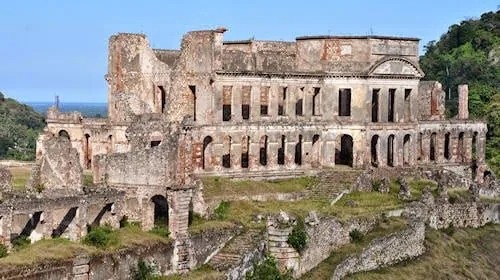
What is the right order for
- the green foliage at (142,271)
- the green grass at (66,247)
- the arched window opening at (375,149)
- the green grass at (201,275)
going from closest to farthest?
the green grass at (66,247) < the green foliage at (142,271) < the green grass at (201,275) < the arched window opening at (375,149)

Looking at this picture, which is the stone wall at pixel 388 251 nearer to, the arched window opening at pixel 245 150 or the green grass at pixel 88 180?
the arched window opening at pixel 245 150

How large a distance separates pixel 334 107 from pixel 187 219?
1992cm

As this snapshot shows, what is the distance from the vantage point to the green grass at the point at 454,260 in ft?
160

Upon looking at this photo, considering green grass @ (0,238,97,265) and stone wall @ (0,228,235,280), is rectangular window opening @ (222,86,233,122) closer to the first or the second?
stone wall @ (0,228,235,280)

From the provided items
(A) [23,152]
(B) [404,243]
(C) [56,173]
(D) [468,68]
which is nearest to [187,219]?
(C) [56,173]

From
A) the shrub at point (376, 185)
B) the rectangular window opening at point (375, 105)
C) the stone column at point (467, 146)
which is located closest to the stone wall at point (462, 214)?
the shrub at point (376, 185)

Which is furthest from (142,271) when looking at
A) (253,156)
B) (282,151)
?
(282,151)

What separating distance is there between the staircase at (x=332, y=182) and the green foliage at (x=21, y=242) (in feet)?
63.2

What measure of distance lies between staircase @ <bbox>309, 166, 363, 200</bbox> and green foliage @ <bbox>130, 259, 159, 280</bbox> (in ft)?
53.7

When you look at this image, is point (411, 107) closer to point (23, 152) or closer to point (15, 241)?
point (15, 241)

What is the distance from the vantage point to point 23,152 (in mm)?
91750

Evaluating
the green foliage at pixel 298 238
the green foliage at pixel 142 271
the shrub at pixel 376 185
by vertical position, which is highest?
the shrub at pixel 376 185

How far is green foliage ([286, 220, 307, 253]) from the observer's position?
143 ft

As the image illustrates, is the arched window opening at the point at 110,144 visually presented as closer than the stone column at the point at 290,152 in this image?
Yes
